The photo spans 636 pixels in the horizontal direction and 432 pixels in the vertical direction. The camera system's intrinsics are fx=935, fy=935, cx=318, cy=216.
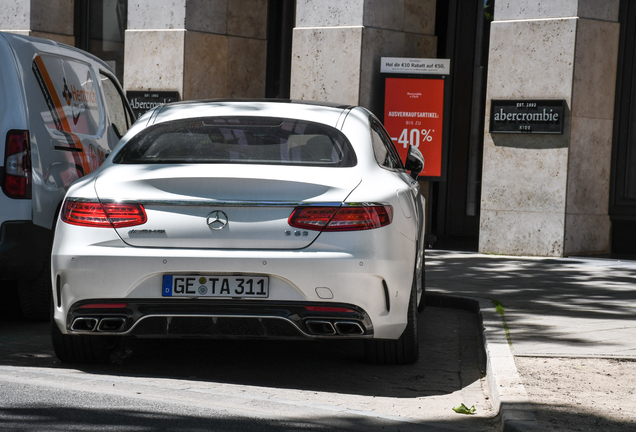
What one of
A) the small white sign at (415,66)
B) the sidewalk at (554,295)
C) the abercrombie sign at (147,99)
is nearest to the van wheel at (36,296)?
the sidewalk at (554,295)

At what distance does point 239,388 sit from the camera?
488cm

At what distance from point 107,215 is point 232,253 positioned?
693 millimetres

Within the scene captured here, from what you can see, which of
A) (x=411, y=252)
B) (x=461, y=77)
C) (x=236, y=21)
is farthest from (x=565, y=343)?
(x=236, y=21)

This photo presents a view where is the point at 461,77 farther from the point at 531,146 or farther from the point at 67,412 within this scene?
the point at 67,412

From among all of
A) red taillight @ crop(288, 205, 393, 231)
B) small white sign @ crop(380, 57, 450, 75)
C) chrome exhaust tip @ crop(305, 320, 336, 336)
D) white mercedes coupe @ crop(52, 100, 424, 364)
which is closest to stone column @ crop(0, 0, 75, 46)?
small white sign @ crop(380, 57, 450, 75)

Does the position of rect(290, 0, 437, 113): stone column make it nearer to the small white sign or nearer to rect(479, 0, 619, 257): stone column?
the small white sign

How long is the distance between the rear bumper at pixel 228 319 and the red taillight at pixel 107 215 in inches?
15.7

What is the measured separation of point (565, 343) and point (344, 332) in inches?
69.7

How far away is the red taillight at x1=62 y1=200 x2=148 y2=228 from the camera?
15.7 ft

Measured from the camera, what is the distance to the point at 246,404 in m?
4.48

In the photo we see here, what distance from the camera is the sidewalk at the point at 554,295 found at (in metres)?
5.86

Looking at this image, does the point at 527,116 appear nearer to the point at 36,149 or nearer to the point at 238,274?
the point at 36,149

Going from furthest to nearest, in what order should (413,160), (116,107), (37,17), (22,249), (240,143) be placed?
1. (37,17)
2. (116,107)
3. (413,160)
4. (22,249)
5. (240,143)

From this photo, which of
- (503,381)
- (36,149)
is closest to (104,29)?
(36,149)
